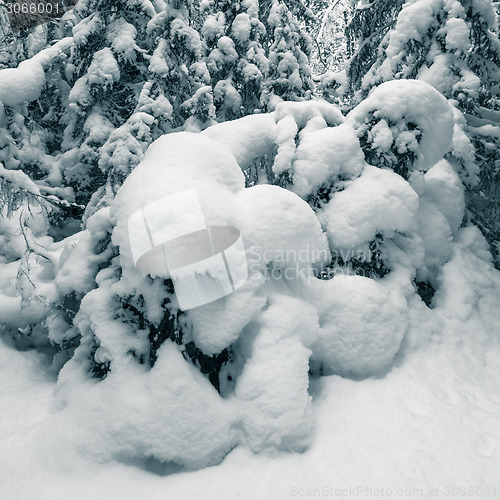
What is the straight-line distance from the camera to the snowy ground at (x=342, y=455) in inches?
107

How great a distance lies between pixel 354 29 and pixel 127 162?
551 centimetres

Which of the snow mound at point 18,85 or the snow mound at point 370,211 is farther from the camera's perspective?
the snow mound at point 18,85

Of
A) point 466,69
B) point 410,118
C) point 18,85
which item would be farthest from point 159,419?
point 466,69

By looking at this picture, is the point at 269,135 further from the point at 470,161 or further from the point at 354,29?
the point at 354,29

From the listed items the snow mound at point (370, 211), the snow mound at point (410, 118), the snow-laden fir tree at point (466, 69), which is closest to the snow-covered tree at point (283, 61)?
the snow-laden fir tree at point (466, 69)

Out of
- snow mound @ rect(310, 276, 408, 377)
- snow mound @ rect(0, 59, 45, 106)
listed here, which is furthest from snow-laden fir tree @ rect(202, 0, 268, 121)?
snow mound @ rect(310, 276, 408, 377)

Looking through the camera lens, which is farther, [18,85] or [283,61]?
[283,61]

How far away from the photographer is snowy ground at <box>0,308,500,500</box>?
107 inches

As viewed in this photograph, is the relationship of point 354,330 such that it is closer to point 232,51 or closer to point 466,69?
point 466,69

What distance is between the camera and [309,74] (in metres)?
11.2

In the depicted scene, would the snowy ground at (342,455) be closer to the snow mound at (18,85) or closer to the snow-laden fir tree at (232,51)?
the snow mound at (18,85)

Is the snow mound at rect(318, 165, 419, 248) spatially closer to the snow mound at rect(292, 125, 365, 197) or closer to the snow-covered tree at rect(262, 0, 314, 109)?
the snow mound at rect(292, 125, 365, 197)

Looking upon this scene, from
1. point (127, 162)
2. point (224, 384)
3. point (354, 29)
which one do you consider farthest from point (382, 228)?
point (354, 29)

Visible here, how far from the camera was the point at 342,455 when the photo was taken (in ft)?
9.65
